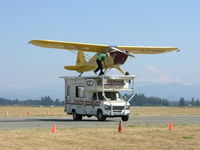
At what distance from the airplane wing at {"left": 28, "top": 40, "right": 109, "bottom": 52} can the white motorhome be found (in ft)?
12.4

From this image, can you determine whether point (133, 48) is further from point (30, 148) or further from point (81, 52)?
point (30, 148)

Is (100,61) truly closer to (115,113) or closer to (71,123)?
(115,113)

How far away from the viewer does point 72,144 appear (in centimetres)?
1542

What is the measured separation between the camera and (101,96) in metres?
29.3

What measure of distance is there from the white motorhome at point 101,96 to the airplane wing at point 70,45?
379 centimetres

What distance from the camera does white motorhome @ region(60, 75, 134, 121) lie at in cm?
2877

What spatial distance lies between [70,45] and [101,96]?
282 inches

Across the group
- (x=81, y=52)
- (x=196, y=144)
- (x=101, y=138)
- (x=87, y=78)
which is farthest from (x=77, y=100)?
(x=196, y=144)

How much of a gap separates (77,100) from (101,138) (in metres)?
14.0

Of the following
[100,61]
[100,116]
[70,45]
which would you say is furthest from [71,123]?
[70,45]

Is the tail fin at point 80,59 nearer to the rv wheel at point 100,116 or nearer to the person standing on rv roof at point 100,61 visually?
the person standing on rv roof at point 100,61

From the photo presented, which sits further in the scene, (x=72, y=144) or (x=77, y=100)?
(x=77, y=100)

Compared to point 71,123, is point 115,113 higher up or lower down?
higher up

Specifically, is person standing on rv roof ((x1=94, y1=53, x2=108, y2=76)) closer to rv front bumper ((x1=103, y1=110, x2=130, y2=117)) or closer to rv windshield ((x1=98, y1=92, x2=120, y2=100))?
rv windshield ((x1=98, y1=92, x2=120, y2=100))
